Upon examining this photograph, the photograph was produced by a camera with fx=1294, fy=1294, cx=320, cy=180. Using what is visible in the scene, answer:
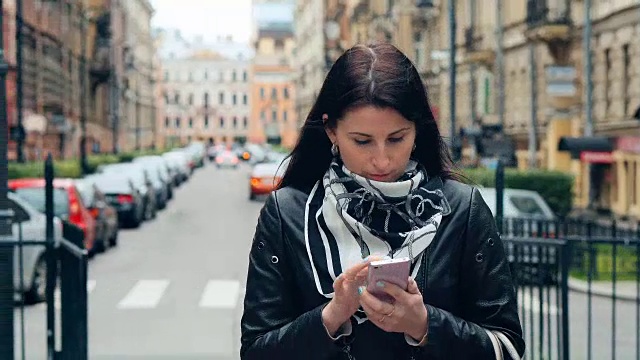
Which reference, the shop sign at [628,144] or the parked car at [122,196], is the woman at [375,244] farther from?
the shop sign at [628,144]

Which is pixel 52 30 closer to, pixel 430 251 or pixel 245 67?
pixel 430 251

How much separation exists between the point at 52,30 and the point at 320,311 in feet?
190

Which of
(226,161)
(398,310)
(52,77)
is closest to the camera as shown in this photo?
(398,310)

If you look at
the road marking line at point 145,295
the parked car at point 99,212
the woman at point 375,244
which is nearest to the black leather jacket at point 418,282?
the woman at point 375,244

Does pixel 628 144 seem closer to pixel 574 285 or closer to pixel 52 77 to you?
pixel 574 285

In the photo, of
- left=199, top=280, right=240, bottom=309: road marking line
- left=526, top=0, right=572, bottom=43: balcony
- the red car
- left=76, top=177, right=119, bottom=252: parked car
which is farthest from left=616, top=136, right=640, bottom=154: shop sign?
left=199, top=280, right=240, bottom=309: road marking line

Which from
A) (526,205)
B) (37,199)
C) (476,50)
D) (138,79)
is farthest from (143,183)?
(138,79)

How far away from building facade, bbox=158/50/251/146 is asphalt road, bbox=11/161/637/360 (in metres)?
154

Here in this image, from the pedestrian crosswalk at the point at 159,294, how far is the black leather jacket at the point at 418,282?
13.4 m

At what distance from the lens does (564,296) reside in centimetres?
704

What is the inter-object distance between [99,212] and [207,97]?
6486 inches

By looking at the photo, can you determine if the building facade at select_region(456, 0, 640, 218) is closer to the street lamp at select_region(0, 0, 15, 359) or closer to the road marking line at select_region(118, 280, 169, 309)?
the road marking line at select_region(118, 280, 169, 309)

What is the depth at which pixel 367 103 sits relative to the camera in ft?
9.99

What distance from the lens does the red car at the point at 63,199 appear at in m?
20.1
